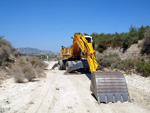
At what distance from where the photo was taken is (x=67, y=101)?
5.55m

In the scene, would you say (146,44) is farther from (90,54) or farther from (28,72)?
(28,72)

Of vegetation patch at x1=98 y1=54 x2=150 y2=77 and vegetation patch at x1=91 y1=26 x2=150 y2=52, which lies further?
vegetation patch at x1=91 y1=26 x2=150 y2=52

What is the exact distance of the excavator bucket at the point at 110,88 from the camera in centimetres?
553

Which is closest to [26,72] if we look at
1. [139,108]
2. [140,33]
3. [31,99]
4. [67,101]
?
[31,99]

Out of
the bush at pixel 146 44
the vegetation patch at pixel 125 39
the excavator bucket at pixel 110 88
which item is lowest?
the excavator bucket at pixel 110 88

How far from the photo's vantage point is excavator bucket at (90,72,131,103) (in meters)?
5.53

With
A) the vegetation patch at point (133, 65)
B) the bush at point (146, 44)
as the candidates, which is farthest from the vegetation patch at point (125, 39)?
the vegetation patch at point (133, 65)

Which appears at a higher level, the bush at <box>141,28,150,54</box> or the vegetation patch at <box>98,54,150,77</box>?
the bush at <box>141,28,150,54</box>

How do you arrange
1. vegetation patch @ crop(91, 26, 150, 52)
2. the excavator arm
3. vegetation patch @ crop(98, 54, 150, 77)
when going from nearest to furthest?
the excavator arm, vegetation patch @ crop(98, 54, 150, 77), vegetation patch @ crop(91, 26, 150, 52)

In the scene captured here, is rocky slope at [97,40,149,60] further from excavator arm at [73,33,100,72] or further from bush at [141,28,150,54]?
excavator arm at [73,33,100,72]

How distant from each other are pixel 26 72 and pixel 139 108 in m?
6.98

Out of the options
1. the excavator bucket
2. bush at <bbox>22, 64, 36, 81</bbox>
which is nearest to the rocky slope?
the excavator bucket

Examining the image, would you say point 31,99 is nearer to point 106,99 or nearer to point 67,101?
point 67,101

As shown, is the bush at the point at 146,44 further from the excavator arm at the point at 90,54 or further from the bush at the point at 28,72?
the bush at the point at 28,72
